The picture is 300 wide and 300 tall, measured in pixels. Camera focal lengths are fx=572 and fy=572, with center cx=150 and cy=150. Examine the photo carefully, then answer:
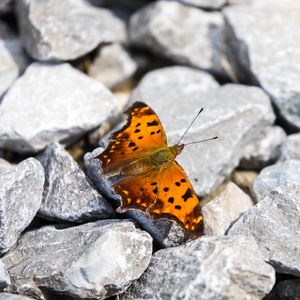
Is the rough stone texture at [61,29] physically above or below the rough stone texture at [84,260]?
above

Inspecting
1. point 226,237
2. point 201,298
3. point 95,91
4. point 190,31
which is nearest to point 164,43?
point 190,31

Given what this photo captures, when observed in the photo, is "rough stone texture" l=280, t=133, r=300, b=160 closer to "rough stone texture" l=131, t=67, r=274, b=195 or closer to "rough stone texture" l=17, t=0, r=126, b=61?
"rough stone texture" l=131, t=67, r=274, b=195

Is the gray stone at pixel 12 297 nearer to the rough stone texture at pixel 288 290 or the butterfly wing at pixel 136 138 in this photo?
the butterfly wing at pixel 136 138

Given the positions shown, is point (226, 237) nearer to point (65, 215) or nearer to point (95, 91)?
point (65, 215)

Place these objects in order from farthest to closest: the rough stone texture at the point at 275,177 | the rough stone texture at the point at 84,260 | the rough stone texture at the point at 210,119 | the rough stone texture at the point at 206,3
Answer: the rough stone texture at the point at 206,3 → the rough stone texture at the point at 210,119 → the rough stone texture at the point at 275,177 → the rough stone texture at the point at 84,260

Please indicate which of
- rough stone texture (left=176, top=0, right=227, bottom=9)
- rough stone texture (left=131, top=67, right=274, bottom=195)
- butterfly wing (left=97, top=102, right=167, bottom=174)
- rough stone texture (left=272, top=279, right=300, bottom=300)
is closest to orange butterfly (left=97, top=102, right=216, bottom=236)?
butterfly wing (left=97, top=102, right=167, bottom=174)

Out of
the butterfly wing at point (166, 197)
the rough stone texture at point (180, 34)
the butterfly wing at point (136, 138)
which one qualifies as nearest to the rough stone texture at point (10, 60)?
the rough stone texture at point (180, 34)
